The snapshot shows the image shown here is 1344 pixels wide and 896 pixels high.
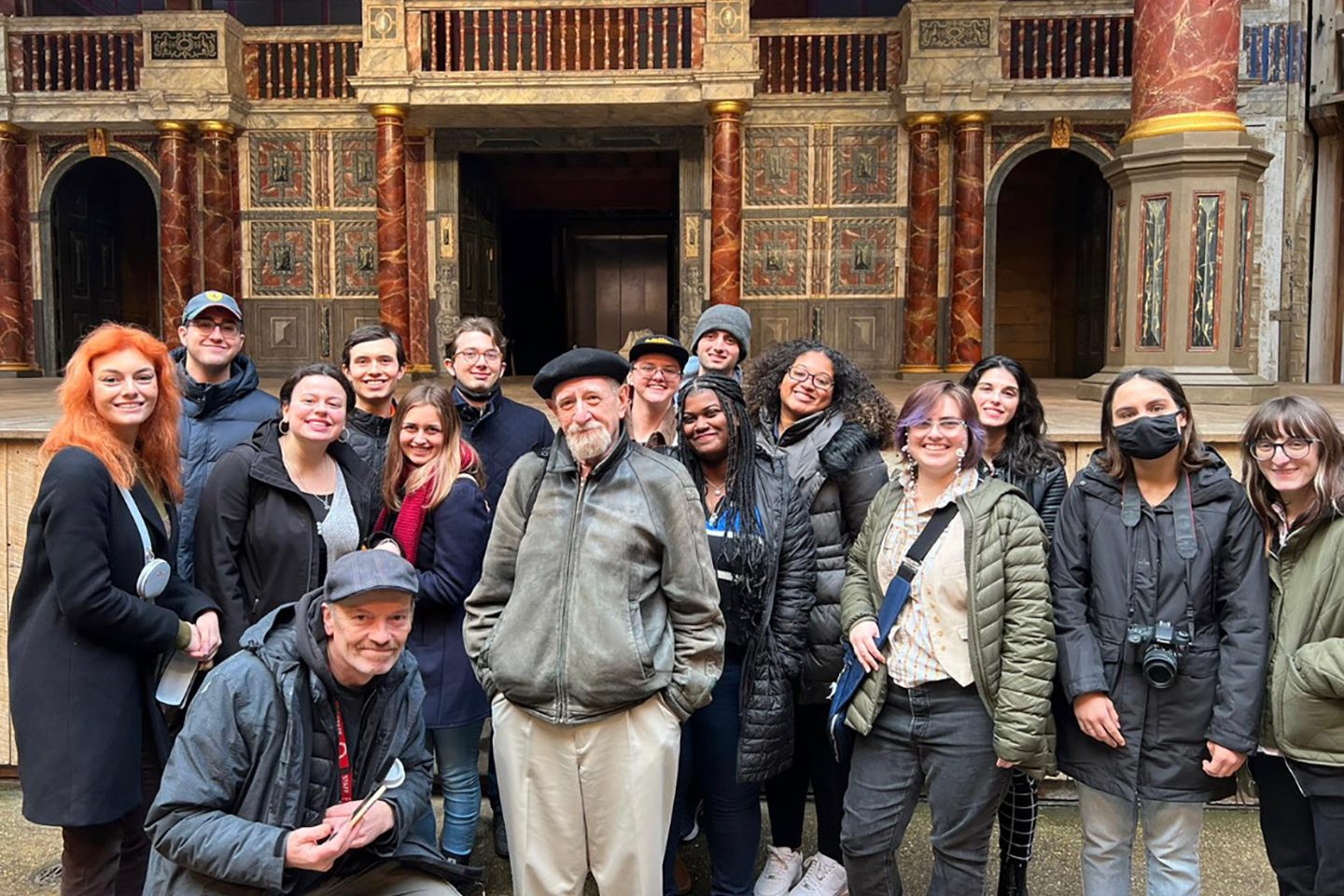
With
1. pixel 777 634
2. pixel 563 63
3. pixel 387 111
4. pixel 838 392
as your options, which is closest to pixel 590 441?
pixel 777 634

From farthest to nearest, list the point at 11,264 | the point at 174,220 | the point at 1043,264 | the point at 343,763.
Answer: the point at 1043,264 < the point at 11,264 < the point at 174,220 < the point at 343,763

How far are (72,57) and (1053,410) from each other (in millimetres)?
12569

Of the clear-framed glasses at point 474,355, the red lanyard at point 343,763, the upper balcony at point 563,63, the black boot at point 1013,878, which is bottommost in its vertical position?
the black boot at point 1013,878

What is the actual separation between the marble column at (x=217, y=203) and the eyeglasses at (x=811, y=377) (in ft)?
36.6

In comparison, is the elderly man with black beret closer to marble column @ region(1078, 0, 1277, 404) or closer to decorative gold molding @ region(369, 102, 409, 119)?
marble column @ region(1078, 0, 1277, 404)

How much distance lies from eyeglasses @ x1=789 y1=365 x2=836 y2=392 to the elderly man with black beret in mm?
734

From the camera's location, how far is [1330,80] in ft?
39.1

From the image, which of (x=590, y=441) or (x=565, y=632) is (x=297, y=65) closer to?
(x=590, y=441)

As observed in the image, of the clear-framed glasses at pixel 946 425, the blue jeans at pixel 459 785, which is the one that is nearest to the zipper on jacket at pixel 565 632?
the blue jeans at pixel 459 785

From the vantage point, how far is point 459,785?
11.1 feet

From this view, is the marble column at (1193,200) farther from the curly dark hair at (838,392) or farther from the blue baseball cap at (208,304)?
the blue baseball cap at (208,304)

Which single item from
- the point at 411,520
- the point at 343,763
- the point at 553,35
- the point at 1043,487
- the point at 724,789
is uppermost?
the point at 553,35

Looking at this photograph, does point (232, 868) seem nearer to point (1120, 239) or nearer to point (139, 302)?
point (1120, 239)

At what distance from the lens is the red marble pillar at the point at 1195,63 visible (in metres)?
6.48
